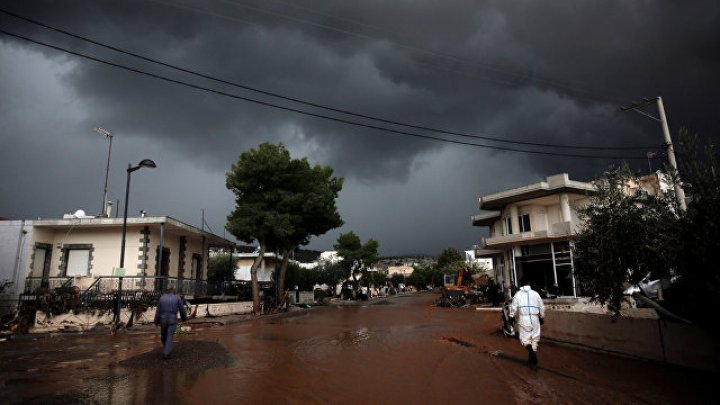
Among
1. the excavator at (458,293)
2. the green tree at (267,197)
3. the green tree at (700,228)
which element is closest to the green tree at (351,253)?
the excavator at (458,293)

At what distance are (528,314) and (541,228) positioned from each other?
26.3 meters

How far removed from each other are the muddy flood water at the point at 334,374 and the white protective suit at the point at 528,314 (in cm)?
58

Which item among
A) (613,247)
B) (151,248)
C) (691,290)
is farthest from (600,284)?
(151,248)

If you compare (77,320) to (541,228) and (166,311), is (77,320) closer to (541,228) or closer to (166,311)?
(166,311)

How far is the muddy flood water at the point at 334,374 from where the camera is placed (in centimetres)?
676

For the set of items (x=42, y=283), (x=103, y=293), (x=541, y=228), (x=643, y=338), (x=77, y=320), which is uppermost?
(x=541, y=228)

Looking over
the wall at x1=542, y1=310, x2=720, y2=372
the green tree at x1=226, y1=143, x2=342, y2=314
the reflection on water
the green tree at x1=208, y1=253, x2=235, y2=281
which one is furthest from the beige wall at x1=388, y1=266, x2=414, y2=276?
the wall at x1=542, y1=310, x2=720, y2=372

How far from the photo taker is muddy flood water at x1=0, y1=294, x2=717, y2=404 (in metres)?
6.76

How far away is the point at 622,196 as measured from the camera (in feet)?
29.1

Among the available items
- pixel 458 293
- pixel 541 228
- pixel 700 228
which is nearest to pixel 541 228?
pixel 541 228

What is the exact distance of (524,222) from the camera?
34312 mm

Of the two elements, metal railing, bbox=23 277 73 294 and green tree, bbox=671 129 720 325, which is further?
metal railing, bbox=23 277 73 294

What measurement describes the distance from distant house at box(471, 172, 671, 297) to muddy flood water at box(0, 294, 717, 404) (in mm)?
19827

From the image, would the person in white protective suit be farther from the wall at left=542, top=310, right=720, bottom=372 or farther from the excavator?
the excavator
